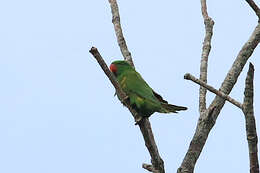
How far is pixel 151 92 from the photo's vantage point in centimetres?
619

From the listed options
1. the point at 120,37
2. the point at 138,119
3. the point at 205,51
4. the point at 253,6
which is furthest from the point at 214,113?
the point at 120,37

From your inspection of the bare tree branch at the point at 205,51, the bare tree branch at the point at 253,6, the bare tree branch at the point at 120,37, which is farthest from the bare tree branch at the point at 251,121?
the bare tree branch at the point at 120,37

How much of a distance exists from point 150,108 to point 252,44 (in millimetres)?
1367

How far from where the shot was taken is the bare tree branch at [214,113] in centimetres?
511

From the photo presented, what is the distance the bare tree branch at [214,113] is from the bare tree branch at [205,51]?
41 centimetres

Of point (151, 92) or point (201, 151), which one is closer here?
point (201, 151)

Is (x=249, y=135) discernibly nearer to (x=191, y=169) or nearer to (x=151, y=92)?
(x=191, y=169)

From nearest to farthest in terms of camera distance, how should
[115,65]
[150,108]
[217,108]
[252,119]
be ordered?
[252,119] < [217,108] < [150,108] < [115,65]

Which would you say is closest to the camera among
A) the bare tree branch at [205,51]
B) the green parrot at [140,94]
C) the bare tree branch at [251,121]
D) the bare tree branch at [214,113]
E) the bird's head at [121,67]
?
the bare tree branch at [251,121]

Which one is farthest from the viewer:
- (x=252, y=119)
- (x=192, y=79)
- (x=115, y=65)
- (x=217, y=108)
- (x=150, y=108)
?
(x=115, y=65)

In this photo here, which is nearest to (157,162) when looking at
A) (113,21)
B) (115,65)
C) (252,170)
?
(252,170)

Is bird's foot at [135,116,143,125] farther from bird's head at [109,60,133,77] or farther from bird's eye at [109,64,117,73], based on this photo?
bird's eye at [109,64,117,73]

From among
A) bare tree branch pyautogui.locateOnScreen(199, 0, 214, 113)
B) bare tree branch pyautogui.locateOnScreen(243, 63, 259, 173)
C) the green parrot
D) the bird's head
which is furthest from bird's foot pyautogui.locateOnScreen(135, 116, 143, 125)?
bare tree branch pyautogui.locateOnScreen(243, 63, 259, 173)

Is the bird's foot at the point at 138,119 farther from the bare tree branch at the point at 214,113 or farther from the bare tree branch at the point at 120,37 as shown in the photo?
the bare tree branch at the point at 120,37
